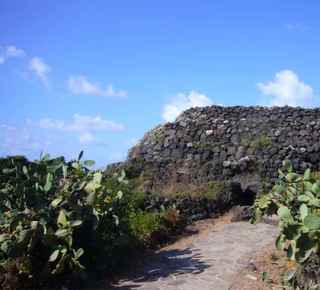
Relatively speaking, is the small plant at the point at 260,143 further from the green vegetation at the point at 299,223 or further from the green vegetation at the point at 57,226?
the green vegetation at the point at 299,223

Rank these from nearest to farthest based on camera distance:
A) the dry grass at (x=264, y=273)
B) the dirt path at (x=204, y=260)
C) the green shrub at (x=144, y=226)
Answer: the dry grass at (x=264, y=273) → the dirt path at (x=204, y=260) → the green shrub at (x=144, y=226)

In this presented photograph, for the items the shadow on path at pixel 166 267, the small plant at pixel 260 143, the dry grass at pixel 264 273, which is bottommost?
the dry grass at pixel 264 273

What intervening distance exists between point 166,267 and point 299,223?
298cm

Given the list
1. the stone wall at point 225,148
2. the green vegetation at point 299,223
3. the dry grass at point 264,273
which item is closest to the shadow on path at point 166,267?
the dry grass at point 264,273

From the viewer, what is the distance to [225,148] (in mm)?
15500

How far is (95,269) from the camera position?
6699 mm

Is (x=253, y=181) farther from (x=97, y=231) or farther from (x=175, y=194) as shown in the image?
(x=97, y=231)

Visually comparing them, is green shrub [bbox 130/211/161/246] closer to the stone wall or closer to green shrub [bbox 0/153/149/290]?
green shrub [bbox 0/153/149/290]

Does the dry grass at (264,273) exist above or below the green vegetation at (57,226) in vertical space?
below

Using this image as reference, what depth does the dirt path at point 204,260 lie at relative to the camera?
627 centimetres

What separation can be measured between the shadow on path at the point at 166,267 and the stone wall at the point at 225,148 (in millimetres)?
4156

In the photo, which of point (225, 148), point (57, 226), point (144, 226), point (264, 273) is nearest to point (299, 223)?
point (264, 273)

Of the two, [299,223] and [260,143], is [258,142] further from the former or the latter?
[299,223]

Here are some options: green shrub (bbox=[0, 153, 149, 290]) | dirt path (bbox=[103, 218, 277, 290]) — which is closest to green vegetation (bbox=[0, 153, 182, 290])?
green shrub (bbox=[0, 153, 149, 290])
